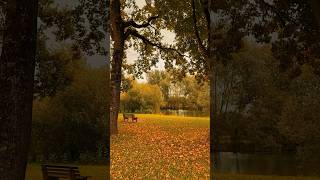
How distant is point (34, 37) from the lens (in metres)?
5.10

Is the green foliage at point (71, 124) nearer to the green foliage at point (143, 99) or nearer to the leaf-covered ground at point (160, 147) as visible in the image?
the leaf-covered ground at point (160, 147)

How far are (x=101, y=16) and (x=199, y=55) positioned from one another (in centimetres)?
592

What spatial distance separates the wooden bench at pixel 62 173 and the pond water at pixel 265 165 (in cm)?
428

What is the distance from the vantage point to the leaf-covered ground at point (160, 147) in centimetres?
1800

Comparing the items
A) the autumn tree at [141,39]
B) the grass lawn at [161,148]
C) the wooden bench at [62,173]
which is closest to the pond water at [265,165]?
the wooden bench at [62,173]

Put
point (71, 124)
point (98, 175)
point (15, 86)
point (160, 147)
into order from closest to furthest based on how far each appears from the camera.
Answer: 1. point (15, 86)
2. point (71, 124)
3. point (98, 175)
4. point (160, 147)

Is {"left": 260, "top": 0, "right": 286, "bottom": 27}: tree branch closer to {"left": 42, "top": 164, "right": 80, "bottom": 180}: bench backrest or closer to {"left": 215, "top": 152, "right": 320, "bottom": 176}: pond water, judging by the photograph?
{"left": 215, "top": 152, "right": 320, "bottom": 176}: pond water

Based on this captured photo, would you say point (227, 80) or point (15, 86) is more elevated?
point (227, 80)

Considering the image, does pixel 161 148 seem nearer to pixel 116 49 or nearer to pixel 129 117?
pixel 129 117

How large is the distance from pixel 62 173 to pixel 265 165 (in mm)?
4727

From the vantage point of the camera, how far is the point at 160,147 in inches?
777

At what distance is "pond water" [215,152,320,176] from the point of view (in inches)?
391

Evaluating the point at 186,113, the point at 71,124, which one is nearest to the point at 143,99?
→ the point at 186,113

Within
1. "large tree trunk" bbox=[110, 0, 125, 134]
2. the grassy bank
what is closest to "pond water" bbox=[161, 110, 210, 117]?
"large tree trunk" bbox=[110, 0, 125, 134]
